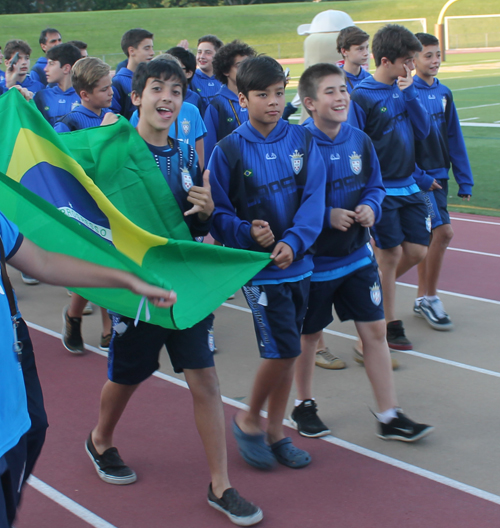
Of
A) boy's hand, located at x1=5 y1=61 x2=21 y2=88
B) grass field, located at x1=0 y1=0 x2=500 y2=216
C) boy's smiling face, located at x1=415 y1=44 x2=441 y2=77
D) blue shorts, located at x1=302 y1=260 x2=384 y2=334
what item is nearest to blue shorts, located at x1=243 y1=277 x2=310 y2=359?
blue shorts, located at x1=302 y1=260 x2=384 y2=334

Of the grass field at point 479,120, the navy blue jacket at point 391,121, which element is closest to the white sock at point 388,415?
the navy blue jacket at point 391,121

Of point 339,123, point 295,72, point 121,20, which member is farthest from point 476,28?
point 339,123

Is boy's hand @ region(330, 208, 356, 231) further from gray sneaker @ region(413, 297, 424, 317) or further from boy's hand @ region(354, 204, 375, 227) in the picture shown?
gray sneaker @ region(413, 297, 424, 317)

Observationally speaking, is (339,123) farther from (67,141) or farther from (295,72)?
(295,72)

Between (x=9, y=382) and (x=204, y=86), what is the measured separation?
7001 mm

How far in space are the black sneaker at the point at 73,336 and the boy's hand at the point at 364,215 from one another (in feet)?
8.97

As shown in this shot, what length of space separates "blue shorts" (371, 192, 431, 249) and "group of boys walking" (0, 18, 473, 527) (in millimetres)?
15

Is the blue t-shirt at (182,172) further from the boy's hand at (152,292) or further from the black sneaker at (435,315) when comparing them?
the black sneaker at (435,315)

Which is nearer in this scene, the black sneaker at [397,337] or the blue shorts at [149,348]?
the blue shorts at [149,348]

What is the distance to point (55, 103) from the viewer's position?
7.36 metres

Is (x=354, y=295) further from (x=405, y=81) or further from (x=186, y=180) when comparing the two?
(x=405, y=81)

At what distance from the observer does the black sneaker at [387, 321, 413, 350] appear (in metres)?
5.59

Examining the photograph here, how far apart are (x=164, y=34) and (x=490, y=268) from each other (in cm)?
4945

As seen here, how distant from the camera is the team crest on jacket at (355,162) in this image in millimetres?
4105
